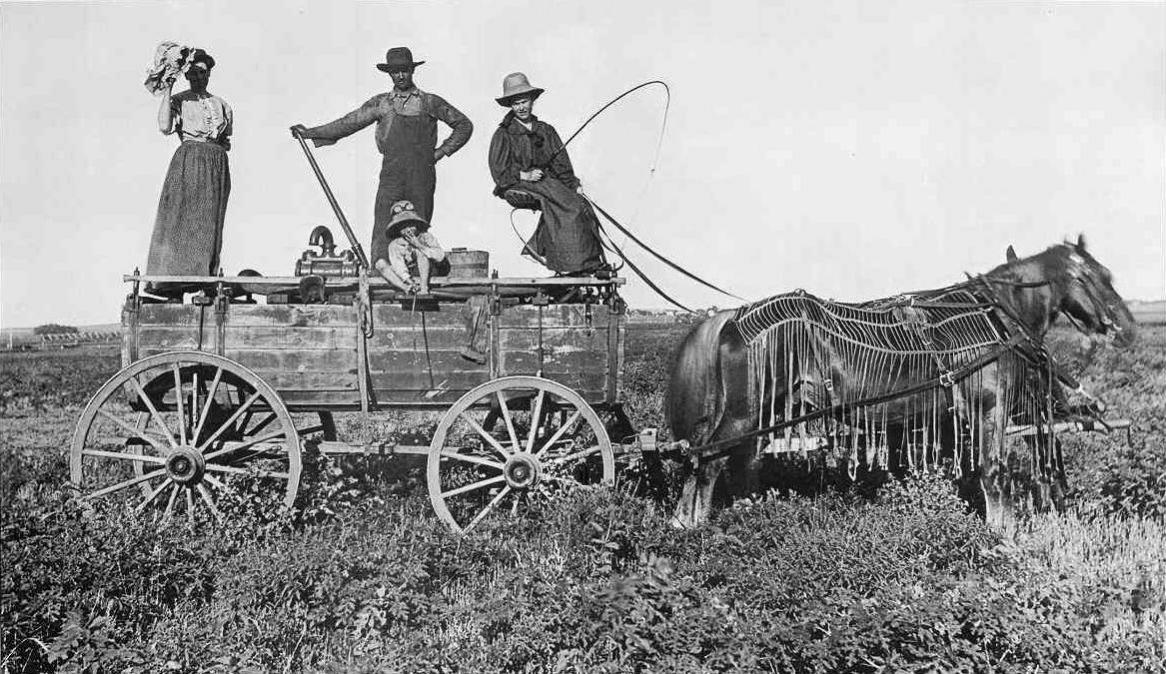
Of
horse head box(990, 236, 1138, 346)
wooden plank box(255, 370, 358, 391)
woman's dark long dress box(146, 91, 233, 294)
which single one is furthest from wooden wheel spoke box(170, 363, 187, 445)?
horse head box(990, 236, 1138, 346)

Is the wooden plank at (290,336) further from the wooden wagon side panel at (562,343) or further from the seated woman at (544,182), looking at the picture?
the seated woman at (544,182)

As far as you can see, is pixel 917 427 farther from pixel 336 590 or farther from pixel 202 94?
pixel 202 94

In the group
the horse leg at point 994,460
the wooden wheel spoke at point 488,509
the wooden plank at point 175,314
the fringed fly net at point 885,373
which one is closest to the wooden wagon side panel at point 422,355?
the wooden wheel spoke at point 488,509

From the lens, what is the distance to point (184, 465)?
5750 millimetres

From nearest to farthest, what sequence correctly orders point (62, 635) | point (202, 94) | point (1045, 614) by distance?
point (62, 635)
point (1045, 614)
point (202, 94)

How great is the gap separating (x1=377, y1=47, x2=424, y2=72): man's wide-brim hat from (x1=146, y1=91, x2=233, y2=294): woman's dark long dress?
1.32m

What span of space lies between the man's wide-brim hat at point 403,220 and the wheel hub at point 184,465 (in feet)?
6.71

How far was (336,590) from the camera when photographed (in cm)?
464

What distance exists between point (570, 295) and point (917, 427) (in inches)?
114

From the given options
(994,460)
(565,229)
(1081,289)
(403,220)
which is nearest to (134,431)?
(403,220)

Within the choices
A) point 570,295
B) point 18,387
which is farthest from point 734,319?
point 18,387

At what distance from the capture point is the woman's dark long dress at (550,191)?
20.8ft

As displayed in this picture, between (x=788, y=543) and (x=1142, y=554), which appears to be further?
(x=1142, y=554)

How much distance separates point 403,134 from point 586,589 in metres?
4.22
